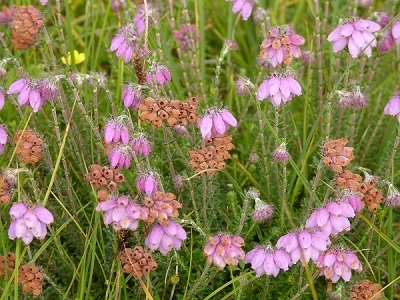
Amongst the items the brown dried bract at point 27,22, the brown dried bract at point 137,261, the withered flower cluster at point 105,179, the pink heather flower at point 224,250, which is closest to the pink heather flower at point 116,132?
the withered flower cluster at point 105,179

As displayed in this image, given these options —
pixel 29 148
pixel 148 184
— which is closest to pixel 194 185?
pixel 148 184

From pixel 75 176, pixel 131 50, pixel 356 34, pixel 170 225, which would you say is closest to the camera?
pixel 170 225

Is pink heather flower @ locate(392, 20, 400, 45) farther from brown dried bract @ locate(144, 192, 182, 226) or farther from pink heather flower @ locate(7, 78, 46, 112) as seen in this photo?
pink heather flower @ locate(7, 78, 46, 112)

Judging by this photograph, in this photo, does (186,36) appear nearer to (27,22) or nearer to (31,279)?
(27,22)

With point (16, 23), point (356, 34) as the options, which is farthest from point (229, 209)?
point (16, 23)

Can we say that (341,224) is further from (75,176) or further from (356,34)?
(75,176)

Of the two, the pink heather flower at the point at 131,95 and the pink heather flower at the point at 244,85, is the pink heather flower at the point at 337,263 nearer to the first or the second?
the pink heather flower at the point at 244,85

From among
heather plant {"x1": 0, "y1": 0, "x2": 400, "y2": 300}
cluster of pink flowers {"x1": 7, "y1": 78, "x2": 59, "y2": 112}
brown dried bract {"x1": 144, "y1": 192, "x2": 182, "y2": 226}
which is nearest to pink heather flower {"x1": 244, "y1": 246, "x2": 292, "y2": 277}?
heather plant {"x1": 0, "y1": 0, "x2": 400, "y2": 300}
